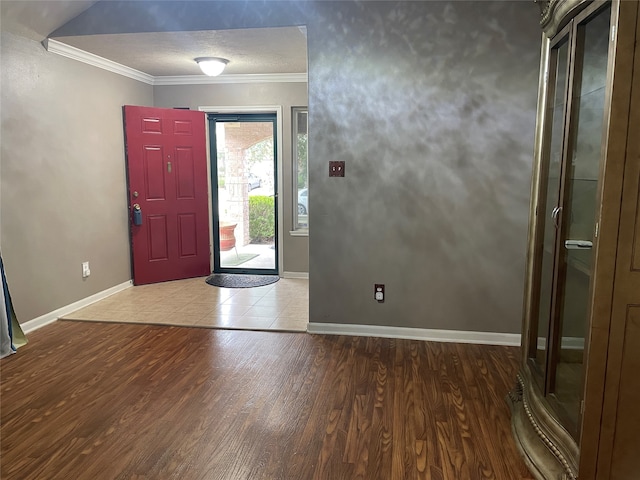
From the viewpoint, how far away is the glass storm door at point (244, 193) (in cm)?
546

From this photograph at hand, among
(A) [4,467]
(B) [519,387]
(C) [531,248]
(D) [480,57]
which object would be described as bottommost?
(A) [4,467]

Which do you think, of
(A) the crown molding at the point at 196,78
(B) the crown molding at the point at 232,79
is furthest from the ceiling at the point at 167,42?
(B) the crown molding at the point at 232,79

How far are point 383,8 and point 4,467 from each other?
130 inches

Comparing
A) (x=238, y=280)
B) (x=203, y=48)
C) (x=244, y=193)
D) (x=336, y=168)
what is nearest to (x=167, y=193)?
(x=244, y=193)

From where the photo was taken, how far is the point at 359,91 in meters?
3.29

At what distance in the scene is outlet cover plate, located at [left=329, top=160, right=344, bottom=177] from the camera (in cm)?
339

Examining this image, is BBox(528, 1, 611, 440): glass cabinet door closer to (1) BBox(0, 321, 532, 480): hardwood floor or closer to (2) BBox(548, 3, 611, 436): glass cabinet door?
(2) BBox(548, 3, 611, 436): glass cabinet door

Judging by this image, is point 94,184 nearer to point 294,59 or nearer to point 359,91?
point 294,59

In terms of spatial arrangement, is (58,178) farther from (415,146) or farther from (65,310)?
(415,146)

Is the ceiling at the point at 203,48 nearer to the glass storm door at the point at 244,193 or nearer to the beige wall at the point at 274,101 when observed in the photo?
the beige wall at the point at 274,101

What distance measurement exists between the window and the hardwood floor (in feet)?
6.96

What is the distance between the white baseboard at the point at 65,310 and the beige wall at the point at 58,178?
0.04m

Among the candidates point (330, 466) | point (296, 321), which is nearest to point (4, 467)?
point (330, 466)

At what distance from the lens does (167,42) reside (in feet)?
12.4
